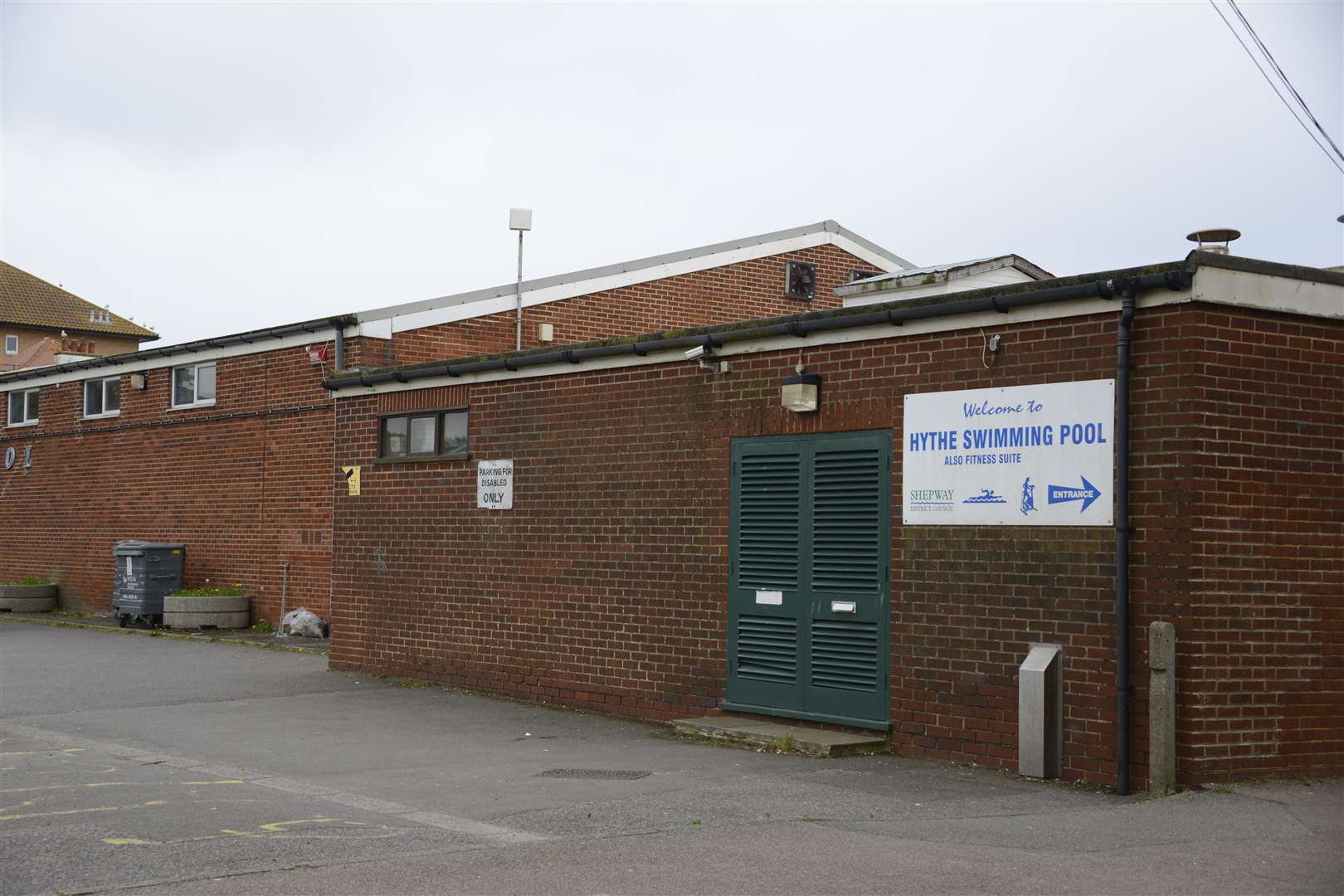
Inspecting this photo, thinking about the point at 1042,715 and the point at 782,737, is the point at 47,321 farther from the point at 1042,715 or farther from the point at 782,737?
the point at 1042,715

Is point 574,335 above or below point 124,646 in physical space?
above

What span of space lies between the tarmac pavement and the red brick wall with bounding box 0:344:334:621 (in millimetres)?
9643

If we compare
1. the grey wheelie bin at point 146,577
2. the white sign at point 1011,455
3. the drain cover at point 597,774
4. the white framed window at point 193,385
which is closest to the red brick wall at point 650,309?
the white framed window at point 193,385

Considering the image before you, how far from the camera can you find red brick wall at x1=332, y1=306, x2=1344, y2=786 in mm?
9211

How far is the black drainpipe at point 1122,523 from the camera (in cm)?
923

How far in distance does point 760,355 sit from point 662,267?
12557 mm

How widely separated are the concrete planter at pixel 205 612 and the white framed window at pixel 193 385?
365cm

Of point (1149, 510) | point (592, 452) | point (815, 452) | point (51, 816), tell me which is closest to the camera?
point (51, 816)

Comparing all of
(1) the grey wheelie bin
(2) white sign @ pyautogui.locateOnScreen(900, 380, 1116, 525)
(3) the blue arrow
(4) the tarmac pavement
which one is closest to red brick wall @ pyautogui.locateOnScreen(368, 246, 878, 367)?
(1) the grey wheelie bin

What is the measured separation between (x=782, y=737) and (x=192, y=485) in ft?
55.2

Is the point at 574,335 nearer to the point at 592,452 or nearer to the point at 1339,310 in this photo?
the point at 592,452

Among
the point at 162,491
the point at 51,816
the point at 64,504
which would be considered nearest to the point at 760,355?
the point at 51,816

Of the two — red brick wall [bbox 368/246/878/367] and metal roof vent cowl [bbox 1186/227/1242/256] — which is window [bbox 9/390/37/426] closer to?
red brick wall [bbox 368/246/878/367]

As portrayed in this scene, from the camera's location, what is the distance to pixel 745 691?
39.5 ft
